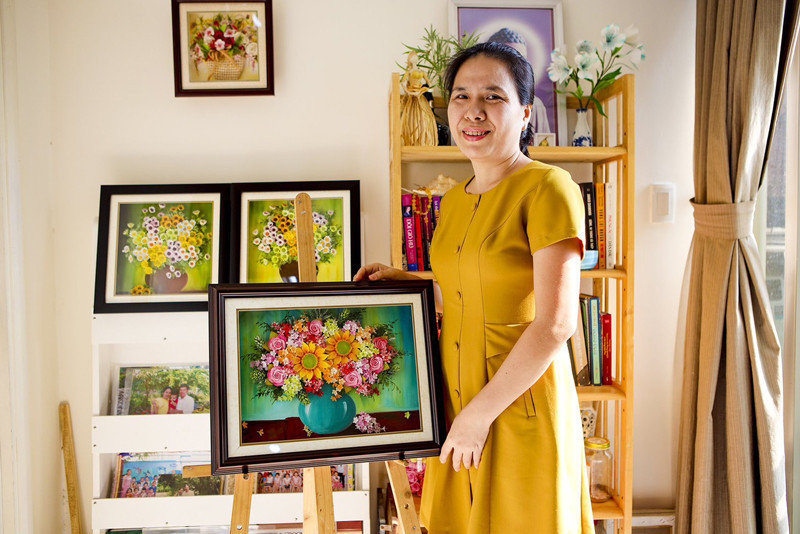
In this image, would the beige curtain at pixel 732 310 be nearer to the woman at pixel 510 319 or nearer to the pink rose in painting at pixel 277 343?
the woman at pixel 510 319

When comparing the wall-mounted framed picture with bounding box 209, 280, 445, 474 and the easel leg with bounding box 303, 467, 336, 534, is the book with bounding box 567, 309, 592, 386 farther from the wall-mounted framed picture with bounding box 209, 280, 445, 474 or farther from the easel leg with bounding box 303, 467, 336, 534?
the easel leg with bounding box 303, 467, 336, 534

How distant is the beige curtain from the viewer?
77.0 inches

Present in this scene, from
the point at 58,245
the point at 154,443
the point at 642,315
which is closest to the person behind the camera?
the point at 154,443

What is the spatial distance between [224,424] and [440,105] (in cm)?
141

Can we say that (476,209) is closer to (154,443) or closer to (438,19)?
(438,19)

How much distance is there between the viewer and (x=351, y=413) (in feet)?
4.51

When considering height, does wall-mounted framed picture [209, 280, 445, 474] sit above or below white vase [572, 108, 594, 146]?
below

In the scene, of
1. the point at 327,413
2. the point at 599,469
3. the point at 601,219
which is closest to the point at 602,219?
the point at 601,219

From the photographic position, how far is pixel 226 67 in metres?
2.22

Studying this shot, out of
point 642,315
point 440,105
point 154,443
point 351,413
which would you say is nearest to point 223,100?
point 440,105

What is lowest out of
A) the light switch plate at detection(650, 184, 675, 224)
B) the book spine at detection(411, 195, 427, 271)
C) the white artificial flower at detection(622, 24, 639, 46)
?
the book spine at detection(411, 195, 427, 271)

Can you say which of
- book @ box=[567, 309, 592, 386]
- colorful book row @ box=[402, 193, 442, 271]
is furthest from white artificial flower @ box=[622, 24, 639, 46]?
book @ box=[567, 309, 592, 386]

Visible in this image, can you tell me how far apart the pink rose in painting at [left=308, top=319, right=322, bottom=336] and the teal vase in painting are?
0.41ft

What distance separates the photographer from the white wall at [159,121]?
2205mm
